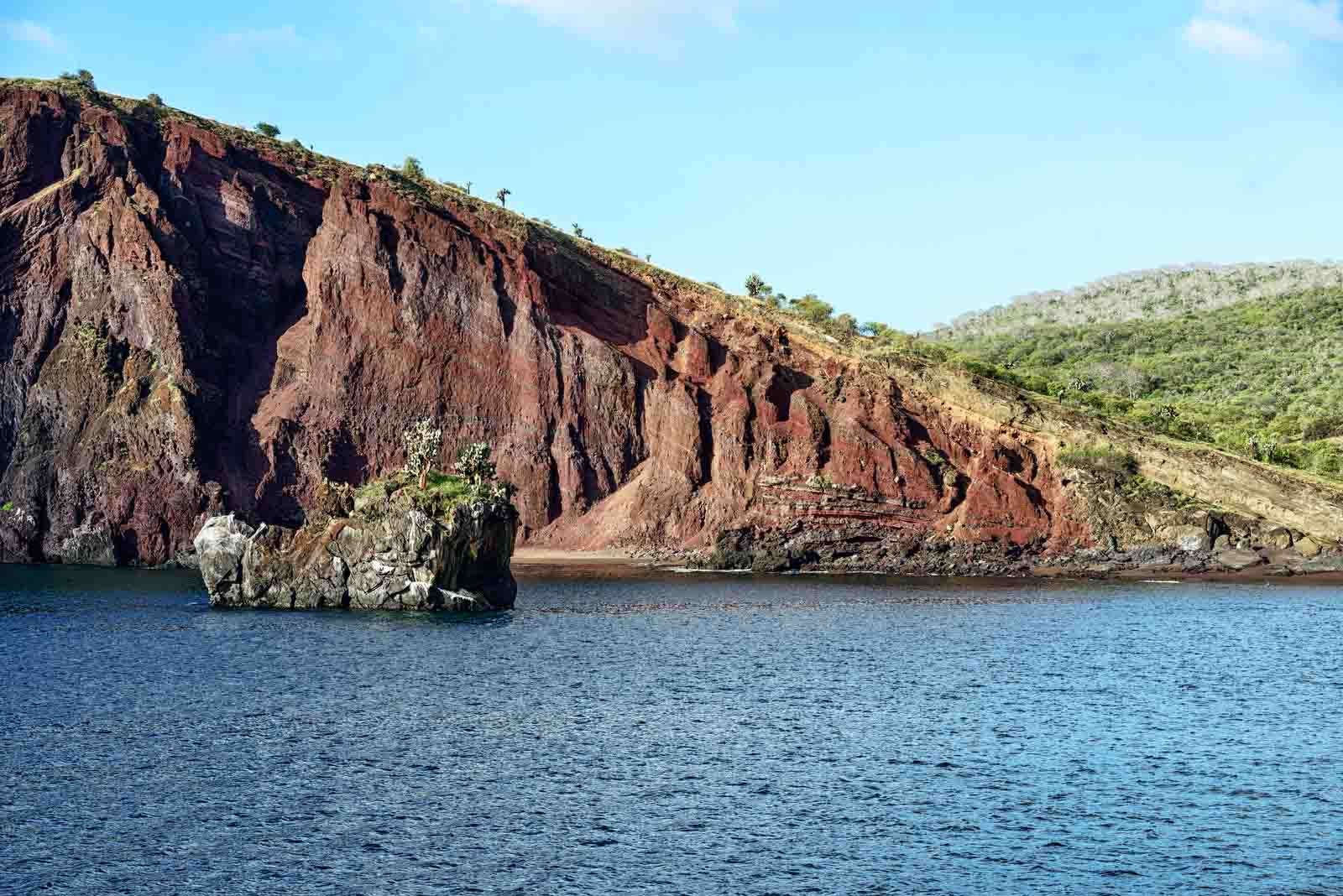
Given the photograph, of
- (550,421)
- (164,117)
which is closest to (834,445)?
(550,421)

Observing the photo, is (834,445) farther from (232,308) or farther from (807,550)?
(232,308)

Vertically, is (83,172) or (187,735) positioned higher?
(83,172)

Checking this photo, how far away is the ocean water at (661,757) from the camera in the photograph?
27484mm

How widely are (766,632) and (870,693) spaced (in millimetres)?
16841

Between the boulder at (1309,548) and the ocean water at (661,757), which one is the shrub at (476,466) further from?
the boulder at (1309,548)

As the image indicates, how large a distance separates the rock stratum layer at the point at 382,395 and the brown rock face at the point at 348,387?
21 cm

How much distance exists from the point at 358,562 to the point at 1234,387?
437ft

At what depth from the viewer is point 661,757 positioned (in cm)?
3731

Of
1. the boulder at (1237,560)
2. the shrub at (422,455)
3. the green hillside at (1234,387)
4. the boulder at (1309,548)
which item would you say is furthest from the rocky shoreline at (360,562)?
the green hillside at (1234,387)

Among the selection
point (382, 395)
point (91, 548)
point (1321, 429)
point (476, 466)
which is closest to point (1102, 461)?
point (1321, 429)

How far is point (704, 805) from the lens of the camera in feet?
106

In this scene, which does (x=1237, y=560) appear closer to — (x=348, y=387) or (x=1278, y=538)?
(x=1278, y=538)

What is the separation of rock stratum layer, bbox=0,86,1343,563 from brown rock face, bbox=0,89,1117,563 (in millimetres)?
208

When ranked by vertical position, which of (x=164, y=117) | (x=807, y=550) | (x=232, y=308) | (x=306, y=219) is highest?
(x=164, y=117)
